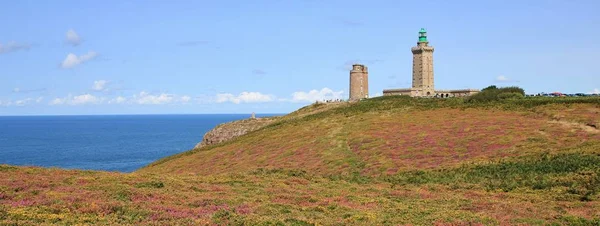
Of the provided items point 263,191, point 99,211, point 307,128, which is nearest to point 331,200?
point 263,191

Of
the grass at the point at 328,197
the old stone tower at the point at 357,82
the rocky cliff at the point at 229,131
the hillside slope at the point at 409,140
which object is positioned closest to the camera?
the grass at the point at 328,197

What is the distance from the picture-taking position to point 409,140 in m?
55.3

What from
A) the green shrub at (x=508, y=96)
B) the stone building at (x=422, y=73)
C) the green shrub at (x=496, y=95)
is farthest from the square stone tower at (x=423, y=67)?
the green shrub at (x=508, y=96)

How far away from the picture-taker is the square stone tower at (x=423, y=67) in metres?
111

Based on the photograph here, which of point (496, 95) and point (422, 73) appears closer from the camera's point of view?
point (496, 95)

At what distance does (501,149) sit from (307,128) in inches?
1215

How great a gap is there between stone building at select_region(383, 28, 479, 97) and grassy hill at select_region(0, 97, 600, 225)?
37.0m

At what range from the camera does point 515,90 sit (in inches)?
3531

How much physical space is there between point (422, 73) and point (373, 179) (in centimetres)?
7390

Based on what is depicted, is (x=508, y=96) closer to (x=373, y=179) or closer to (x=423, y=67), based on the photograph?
(x=423, y=67)

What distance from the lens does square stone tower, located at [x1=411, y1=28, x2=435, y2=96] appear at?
111 meters

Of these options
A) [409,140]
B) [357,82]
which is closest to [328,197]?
[409,140]

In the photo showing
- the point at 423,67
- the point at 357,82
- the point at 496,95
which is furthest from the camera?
the point at 357,82

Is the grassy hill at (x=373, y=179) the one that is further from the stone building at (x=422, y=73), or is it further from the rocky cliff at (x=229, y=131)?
the stone building at (x=422, y=73)
